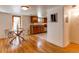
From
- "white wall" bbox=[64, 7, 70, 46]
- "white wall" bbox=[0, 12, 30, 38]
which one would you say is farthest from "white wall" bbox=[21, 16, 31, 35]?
"white wall" bbox=[64, 7, 70, 46]

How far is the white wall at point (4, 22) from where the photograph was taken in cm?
Answer: 264

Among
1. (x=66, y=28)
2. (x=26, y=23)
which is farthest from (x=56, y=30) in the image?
(x=26, y=23)

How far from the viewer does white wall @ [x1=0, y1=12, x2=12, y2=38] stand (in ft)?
8.67

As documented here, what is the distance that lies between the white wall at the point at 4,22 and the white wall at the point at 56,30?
4.00ft

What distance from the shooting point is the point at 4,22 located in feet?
8.96

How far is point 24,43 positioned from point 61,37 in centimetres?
137

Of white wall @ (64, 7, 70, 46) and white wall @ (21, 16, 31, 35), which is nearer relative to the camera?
white wall @ (21, 16, 31, 35)

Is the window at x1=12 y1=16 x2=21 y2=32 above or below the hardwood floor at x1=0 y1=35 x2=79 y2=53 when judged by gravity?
above

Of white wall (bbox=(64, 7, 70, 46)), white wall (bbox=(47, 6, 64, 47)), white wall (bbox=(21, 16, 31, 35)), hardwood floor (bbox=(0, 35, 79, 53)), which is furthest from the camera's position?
white wall (bbox=(64, 7, 70, 46))

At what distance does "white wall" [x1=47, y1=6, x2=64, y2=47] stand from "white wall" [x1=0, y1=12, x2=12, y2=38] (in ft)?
4.00

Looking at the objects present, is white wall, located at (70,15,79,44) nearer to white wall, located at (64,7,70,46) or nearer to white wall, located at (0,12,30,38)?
white wall, located at (64,7,70,46)

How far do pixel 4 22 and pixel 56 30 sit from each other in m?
1.61
